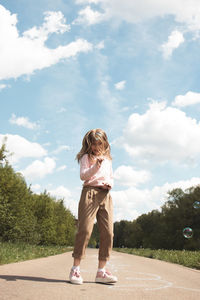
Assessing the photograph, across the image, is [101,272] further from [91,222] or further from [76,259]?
[91,222]

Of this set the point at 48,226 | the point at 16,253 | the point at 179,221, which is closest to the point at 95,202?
the point at 16,253

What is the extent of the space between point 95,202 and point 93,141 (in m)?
0.87

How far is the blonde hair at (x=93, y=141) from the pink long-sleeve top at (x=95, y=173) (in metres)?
0.15

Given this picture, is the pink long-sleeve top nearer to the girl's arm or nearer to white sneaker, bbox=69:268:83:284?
the girl's arm

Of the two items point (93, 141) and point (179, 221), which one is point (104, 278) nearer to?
point (93, 141)

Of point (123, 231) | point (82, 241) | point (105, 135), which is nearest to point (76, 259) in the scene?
point (82, 241)

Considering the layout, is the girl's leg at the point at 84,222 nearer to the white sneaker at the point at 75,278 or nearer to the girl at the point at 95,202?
the girl at the point at 95,202

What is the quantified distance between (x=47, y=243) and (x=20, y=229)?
40.3ft

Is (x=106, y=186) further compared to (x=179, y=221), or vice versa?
(x=179, y=221)

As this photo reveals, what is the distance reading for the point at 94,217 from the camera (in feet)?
14.7

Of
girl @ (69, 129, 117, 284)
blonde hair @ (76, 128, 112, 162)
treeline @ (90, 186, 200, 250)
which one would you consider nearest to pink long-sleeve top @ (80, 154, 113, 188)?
girl @ (69, 129, 117, 284)

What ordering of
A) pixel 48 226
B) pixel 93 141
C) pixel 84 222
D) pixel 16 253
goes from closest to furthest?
pixel 84 222
pixel 93 141
pixel 16 253
pixel 48 226

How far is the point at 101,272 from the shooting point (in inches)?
177

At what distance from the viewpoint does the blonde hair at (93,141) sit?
4.76 meters
